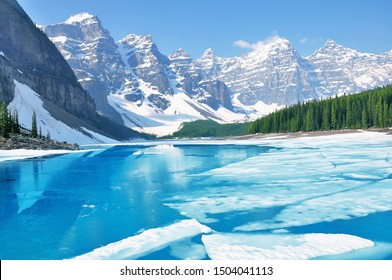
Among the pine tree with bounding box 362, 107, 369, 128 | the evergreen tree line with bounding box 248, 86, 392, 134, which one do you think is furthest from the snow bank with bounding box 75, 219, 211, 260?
the pine tree with bounding box 362, 107, 369, 128

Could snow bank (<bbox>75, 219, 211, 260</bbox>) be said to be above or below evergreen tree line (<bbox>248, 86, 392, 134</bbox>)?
below

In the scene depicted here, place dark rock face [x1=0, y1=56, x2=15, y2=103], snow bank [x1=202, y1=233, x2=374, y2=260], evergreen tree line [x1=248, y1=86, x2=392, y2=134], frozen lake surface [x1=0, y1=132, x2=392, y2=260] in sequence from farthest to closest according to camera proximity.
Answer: dark rock face [x1=0, y1=56, x2=15, y2=103]
evergreen tree line [x1=248, y1=86, x2=392, y2=134]
frozen lake surface [x1=0, y1=132, x2=392, y2=260]
snow bank [x1=202, y1=233, x2=374, y2=260]

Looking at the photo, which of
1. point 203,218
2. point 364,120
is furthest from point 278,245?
point 364,120

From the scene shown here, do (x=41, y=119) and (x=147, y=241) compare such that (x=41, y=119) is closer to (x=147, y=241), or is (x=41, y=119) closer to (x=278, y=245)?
(x=147, y=241)

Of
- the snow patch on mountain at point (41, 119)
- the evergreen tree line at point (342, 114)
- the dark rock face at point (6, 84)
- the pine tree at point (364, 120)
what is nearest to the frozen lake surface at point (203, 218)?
the pine tree at point (364, 120)

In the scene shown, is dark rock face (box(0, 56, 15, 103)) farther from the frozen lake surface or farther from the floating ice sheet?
the floating ice sheet

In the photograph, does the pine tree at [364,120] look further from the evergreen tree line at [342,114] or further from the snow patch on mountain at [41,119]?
the snow patch on mountain at [41,119]
